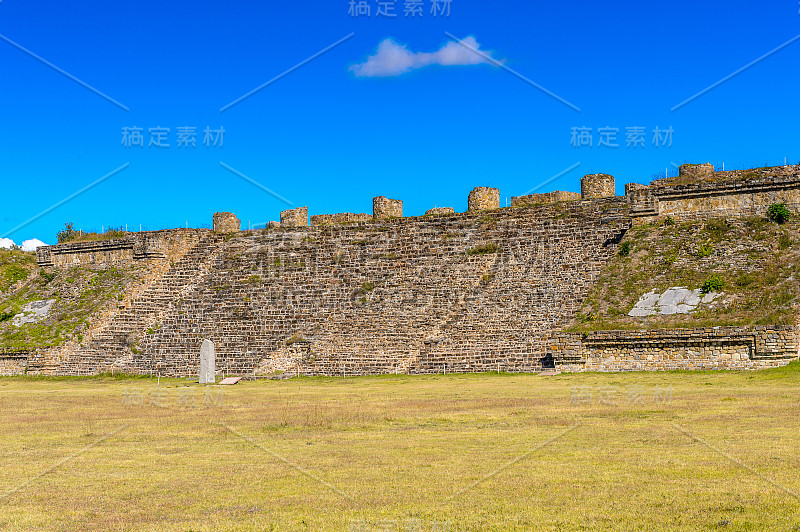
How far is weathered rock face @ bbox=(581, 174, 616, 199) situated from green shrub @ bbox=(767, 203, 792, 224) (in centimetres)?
659

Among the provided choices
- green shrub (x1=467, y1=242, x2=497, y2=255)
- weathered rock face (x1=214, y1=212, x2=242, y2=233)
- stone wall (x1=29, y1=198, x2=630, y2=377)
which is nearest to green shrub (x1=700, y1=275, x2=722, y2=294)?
stone wall (x1=29, y1=198, x2=630, y2=377)

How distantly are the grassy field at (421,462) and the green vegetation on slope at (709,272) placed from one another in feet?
19.0

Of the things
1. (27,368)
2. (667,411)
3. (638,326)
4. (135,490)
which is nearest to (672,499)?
(135,490)

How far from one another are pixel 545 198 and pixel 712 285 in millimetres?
9935

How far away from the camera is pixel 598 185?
35219 millimetres

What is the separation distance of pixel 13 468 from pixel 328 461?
431 centimetres

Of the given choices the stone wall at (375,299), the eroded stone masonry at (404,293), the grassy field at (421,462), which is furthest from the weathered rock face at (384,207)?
the grassy field at (421,462)

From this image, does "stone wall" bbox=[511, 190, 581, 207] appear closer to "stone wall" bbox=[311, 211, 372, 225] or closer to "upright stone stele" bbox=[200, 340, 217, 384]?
"stone wall" bbox=[311, 211, 372, 225]

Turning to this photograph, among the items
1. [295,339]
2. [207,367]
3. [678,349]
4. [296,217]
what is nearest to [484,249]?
[295,339]

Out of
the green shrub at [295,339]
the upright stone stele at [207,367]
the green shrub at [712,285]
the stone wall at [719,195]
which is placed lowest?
the upright stone stele at [207,367]

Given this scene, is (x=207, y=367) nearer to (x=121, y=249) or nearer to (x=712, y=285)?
(x=121, y=249)

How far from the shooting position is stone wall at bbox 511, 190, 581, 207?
35750 millimetres

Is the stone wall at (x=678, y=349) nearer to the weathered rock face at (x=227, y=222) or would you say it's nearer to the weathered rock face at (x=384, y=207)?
the weathered rock face at (x=384, y=207)

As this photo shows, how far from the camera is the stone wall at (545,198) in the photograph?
35.8 metres
